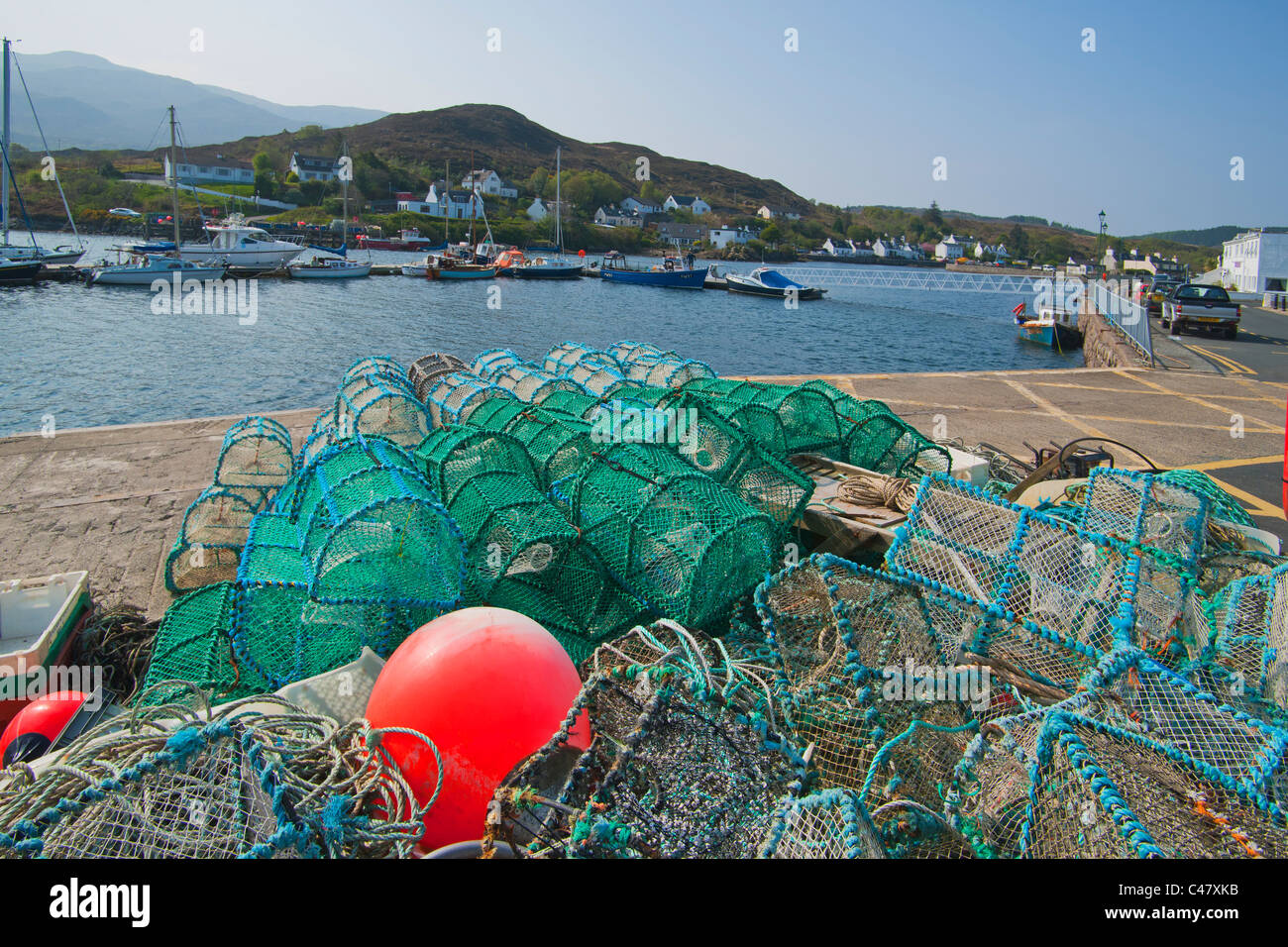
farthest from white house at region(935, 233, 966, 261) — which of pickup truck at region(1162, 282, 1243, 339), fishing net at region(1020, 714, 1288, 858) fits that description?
fishing net at region(1020, 714, 1288, 858)

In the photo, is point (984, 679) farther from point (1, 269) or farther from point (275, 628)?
point (1, 269)

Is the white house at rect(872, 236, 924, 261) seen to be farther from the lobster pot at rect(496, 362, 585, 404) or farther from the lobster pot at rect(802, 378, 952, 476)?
the lobster pot at rect(802, 378, 952, 476)

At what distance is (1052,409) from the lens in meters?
11.6

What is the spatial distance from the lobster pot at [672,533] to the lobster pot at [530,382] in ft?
8.02

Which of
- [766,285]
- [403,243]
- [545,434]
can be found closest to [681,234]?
[403,243]

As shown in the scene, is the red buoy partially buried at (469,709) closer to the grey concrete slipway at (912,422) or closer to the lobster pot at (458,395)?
the grey concrete slipway at (912,422)

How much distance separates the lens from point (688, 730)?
2547 millimetres

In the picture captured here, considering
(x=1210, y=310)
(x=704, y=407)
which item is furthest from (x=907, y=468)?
(x=1210, y=310)

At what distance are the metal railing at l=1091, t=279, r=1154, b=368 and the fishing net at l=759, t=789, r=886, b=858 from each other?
16.9m

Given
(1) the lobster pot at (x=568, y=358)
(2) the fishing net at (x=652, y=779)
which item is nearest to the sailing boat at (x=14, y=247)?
(1) the lobster pot at (x=568, y=358)

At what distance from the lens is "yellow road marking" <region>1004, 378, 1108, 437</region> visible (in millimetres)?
10391

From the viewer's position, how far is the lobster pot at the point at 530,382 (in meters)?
7.21

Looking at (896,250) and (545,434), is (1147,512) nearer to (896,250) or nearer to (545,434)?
(545,434)

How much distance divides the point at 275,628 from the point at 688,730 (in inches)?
91.5
